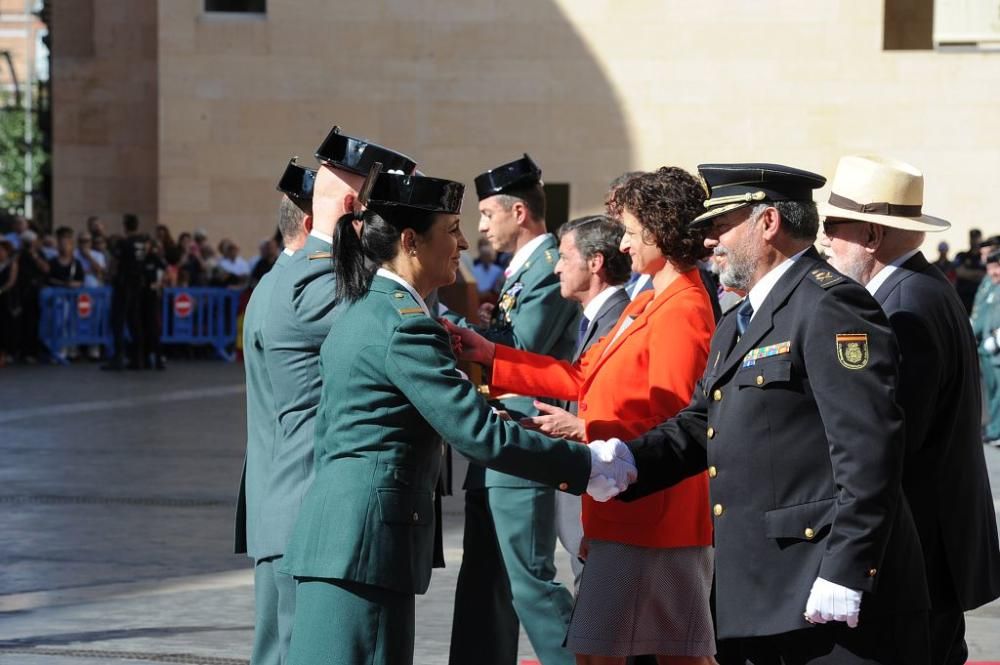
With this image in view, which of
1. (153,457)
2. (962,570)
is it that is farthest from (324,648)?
(153,457)

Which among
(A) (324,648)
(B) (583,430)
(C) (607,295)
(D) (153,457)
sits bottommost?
(D) (153,457)

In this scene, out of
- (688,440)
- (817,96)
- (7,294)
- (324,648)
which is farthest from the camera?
(817,96)

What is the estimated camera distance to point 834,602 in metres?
3.66

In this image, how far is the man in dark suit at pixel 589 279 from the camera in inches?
218

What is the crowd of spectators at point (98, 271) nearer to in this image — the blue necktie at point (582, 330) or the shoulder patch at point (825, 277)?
the blue necktie at point (582, 330)

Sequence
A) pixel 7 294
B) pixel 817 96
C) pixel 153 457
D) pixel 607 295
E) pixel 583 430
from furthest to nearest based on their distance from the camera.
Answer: pixel 817 96
pixel 7 294
pixel 153 457
pixel 607 295
pixel 583 430

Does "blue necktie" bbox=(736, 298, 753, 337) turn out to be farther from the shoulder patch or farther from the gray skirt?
the gray skirt

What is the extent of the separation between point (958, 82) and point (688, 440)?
925 inches

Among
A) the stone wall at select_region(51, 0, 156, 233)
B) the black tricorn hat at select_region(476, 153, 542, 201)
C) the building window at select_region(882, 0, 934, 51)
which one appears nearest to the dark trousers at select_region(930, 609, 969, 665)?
the black tricorn hat at select_region(476, 153, 542, 201)

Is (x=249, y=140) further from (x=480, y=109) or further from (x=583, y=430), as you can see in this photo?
(x=583, y=430)

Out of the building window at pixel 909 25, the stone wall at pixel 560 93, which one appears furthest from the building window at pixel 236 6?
the building window at pixel 909 25

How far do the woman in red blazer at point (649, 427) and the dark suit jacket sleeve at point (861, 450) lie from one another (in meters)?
1.01

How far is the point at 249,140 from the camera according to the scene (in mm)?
26750

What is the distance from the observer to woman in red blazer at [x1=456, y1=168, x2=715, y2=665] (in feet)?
15.3
